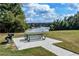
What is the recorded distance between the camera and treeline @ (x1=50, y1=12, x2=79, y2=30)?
2.30 m

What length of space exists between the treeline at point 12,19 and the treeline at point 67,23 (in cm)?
32

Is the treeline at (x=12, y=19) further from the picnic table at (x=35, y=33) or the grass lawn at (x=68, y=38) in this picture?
the grass lawn at (x=68, y=38)

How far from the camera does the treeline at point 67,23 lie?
90.5 inches

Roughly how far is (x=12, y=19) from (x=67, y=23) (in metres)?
0.62

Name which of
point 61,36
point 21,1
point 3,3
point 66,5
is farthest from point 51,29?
point 3,3

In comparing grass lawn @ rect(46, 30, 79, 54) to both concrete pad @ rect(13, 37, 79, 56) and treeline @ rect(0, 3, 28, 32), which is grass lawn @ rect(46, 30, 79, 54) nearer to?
concrete pad @ rect(13, 37, 79, 56)

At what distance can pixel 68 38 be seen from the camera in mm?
2307

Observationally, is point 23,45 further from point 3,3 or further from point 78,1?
point 78,1

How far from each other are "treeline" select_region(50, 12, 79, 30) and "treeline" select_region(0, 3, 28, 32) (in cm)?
32

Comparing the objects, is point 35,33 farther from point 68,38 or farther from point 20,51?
point 68,38

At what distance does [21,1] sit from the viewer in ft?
7.52

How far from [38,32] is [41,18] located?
17cm

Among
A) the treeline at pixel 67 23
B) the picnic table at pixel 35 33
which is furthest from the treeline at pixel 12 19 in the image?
the treeline at pixel 67 23

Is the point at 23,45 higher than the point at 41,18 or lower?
lower
